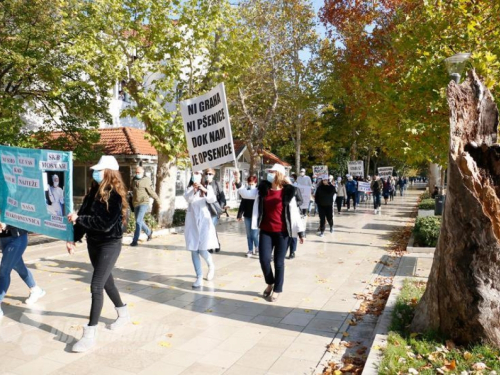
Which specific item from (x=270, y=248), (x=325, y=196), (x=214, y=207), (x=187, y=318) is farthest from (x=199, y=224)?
(x=325, y=196)

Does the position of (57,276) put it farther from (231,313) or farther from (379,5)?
(379,5)

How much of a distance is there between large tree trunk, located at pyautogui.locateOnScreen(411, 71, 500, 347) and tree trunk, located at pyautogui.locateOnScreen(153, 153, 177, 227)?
441 inches

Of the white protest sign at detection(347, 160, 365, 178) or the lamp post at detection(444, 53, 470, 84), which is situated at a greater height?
the lamp post at detection(444, 53, 470, 84)

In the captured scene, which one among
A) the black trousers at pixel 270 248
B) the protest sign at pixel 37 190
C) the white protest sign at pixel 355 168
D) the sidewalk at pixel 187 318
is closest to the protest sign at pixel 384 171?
the white protest sign at pixel 355 168

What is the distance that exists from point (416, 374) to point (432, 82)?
9200 millimetres

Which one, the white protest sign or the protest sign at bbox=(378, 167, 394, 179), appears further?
the protest sign at bbox=(378, 167, 394, 179)

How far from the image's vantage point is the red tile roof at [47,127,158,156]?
20.3 m

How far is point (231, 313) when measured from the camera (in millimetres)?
5996

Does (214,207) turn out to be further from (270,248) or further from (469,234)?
(469,234)

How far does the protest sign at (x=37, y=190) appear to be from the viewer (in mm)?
5000

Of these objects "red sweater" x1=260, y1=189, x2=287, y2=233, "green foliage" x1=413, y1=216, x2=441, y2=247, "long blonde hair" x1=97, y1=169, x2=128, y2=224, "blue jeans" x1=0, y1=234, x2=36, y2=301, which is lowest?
"green foliage" x1=413, y1=216, x2=441, y2=247

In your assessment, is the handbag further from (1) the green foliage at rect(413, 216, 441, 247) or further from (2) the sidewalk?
(1) the green foliage at rect(413, 216, 441, 247)

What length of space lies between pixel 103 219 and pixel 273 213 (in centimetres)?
248

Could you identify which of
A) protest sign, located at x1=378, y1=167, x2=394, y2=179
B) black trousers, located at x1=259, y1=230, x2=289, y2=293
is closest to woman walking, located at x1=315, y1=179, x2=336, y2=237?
black trousers, located at x1=259, y1=230, x2=289, y2=293
